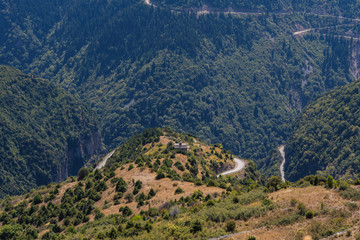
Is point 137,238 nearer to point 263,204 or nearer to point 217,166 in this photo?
point 263,204

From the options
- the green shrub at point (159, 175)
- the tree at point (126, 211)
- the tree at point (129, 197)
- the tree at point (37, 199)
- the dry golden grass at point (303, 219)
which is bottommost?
the dry golden grass at point (303, 219)

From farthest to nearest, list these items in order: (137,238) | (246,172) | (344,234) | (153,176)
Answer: (246,172)
(153,176)
(137,238)
(344,234)

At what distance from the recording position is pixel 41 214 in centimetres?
9738

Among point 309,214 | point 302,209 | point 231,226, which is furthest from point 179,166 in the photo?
point 309,214

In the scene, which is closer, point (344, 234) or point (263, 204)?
point (344, 234)

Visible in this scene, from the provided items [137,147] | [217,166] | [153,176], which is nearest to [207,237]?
[153,176]

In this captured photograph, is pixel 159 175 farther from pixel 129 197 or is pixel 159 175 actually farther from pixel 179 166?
pixel 179 166

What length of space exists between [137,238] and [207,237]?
34.6 feet

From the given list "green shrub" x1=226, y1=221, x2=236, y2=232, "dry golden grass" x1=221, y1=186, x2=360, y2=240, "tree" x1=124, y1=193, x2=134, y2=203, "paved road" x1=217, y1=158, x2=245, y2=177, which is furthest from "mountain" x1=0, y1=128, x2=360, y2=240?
"paved road" x1=217, y1=158, x2=245, y2=177

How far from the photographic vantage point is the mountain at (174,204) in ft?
178

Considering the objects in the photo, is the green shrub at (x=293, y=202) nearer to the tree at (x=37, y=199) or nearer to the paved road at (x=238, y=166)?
the tree at (x=37, y=199)

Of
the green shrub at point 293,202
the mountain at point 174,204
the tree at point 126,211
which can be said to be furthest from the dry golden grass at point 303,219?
the tree at point 126,211

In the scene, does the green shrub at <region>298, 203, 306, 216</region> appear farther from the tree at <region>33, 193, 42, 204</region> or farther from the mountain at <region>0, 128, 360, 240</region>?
the tree at <region>33, 193, 42, 204</region>

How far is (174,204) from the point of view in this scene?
78.9 m
